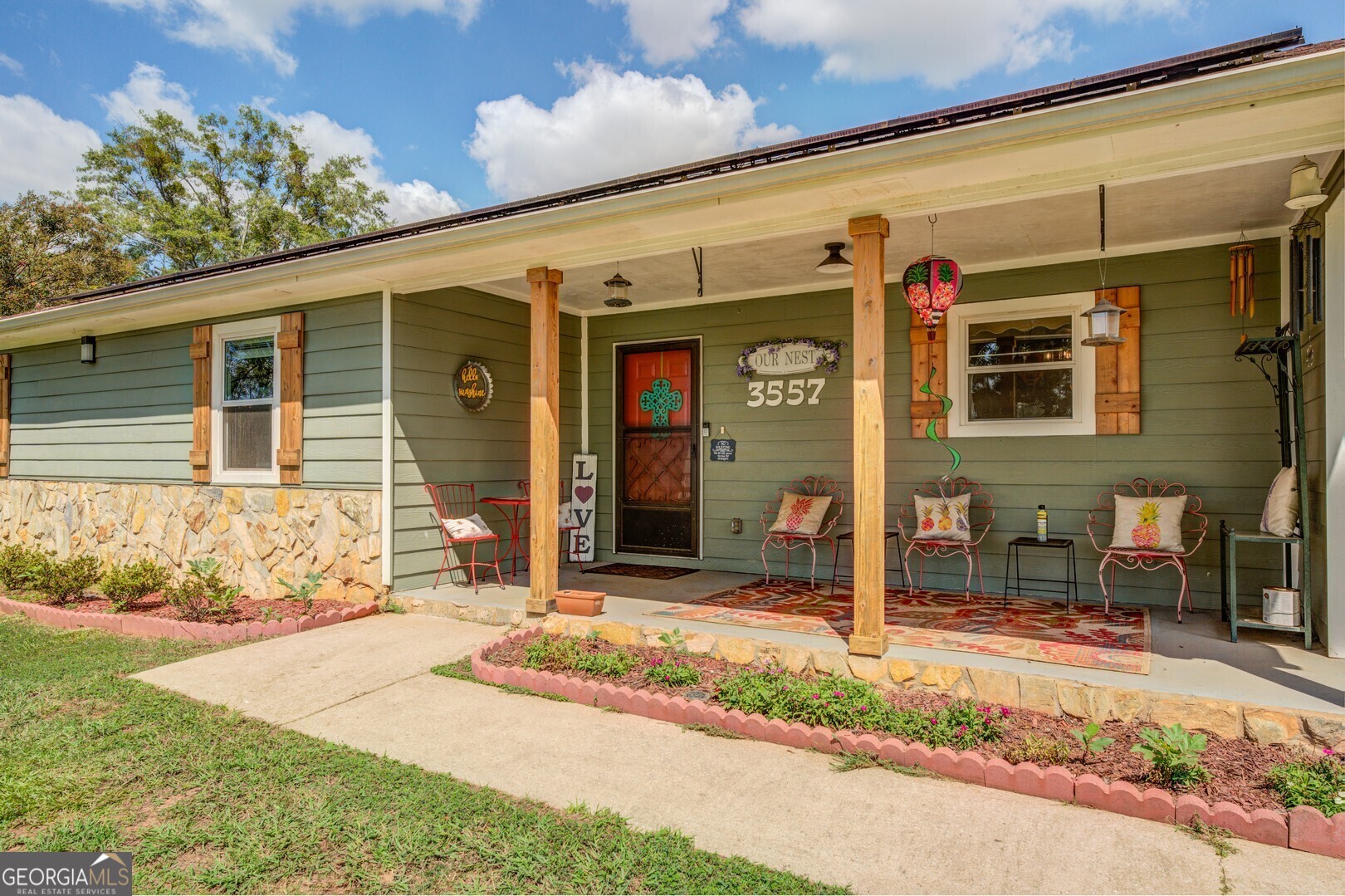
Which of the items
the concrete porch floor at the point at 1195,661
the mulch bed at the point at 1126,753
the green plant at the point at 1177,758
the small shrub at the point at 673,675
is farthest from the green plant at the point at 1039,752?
the small shrub at the point at 673,675

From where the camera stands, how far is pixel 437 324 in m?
5.96

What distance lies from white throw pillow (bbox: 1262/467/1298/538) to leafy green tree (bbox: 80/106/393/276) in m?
20.9

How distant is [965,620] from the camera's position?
443 centimetres

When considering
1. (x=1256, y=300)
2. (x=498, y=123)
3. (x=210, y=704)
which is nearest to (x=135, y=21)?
(x=210, y=704)

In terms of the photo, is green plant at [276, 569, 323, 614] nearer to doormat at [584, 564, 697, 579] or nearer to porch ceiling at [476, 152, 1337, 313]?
doormat at [584, 564, 697, 579]

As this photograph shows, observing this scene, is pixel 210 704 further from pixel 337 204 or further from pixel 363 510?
pixel 337 204

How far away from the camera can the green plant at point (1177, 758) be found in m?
2.63

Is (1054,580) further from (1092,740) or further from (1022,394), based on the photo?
(1092,740)

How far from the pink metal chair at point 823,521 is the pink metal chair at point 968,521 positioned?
1.70 ft

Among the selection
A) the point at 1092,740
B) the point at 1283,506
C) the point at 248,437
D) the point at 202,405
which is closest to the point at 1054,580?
the point at 1283,506

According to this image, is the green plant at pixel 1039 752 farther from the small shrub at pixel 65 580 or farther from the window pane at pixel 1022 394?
the small shrub at pixel 65 580

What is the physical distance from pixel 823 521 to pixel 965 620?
5.32 ft

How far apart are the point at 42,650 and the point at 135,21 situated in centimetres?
1396

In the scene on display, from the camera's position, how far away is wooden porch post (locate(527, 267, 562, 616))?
488 centimetres
